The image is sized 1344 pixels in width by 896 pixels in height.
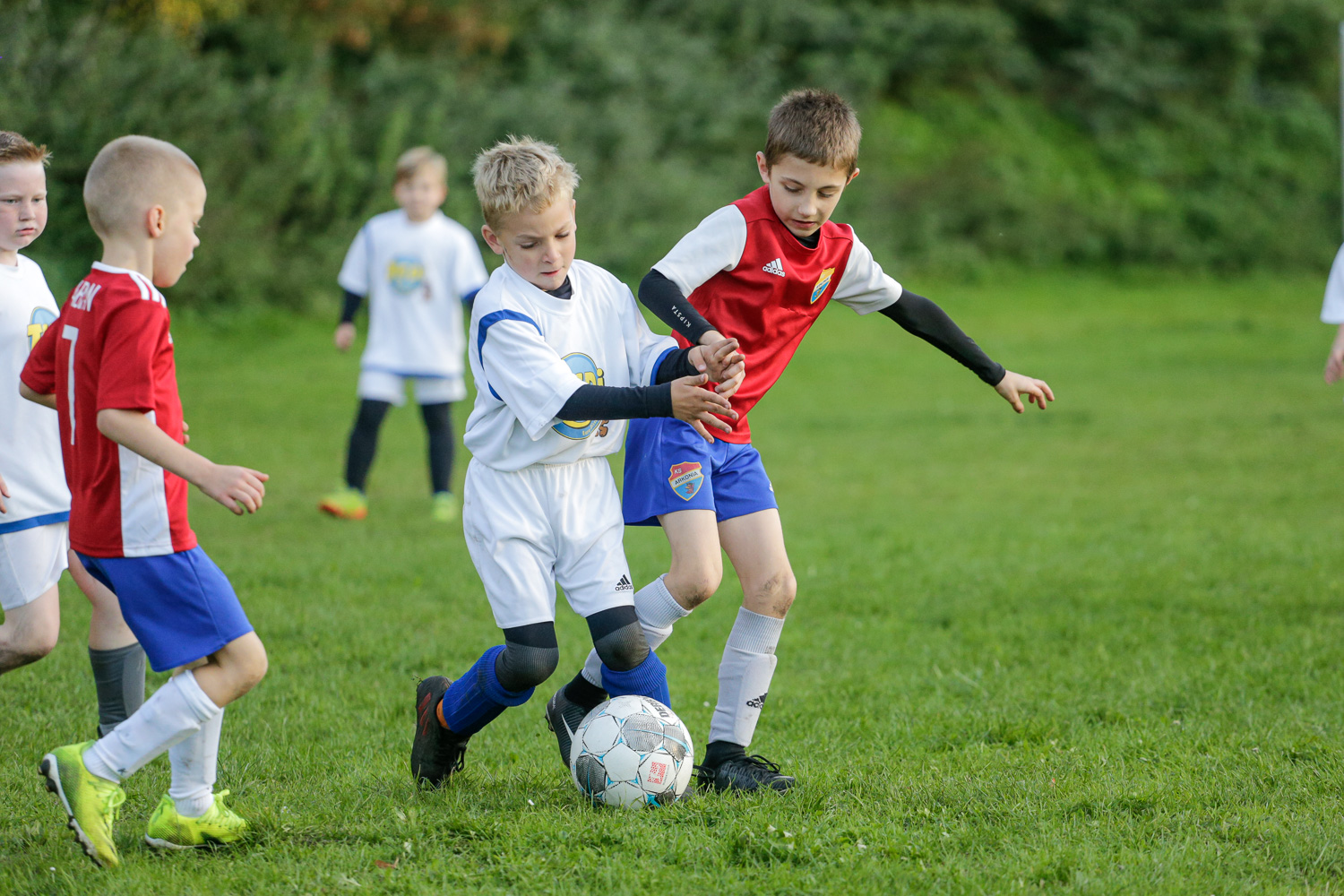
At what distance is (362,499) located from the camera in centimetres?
824

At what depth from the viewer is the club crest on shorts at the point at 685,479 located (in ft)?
12.5

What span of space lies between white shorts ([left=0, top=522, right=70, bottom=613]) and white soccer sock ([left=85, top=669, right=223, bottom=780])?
34.1 inches

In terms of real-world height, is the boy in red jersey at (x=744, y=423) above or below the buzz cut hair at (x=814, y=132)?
below

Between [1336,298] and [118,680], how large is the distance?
4547 mm

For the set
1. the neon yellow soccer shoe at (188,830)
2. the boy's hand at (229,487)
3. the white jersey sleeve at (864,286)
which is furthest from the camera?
the white jersey sleeve at (864,286)

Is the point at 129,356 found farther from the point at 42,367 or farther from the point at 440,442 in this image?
the point at 440,442

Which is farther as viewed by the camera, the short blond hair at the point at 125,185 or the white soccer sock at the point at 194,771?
the white soccer sock at the point at 194,771

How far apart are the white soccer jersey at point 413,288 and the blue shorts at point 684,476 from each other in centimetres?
463

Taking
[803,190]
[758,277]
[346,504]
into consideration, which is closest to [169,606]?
[758,277]

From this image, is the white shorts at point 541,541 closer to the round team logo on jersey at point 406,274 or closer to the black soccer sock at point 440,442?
the black soccer sock at point 440,442

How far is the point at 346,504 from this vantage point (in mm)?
8086

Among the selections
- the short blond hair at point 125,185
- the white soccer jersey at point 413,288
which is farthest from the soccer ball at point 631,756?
the white soccer jersey at point 413,288

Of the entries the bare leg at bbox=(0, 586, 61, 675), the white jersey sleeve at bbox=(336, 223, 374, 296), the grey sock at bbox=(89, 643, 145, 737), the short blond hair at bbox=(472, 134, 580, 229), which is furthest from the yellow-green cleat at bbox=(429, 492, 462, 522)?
the short blond hair at bbox=(472, 134, 580, 229)

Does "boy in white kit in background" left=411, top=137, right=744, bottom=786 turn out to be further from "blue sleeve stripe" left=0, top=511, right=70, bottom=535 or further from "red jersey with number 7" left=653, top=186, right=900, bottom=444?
"blue sleeve stripe" left=0, top=511, right=70, bottom=535
